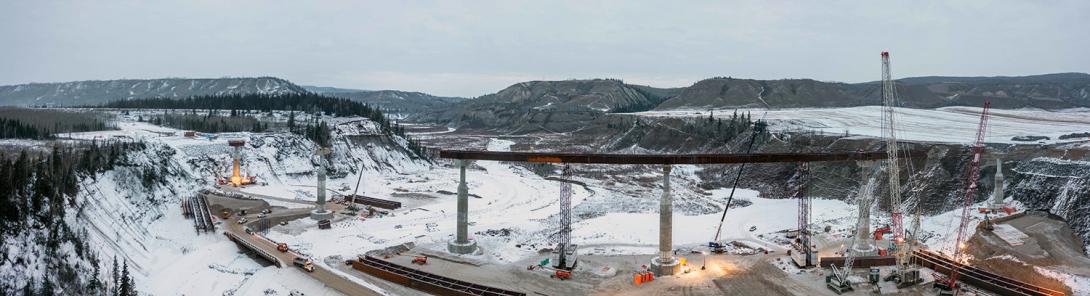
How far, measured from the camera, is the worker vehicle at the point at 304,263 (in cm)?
4775

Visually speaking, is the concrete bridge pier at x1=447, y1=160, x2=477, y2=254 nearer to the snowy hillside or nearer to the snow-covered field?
the snow-covered field

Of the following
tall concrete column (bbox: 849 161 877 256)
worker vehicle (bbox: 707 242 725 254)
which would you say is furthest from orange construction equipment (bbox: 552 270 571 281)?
tall concrete column (bbox: 849 161 877 256)

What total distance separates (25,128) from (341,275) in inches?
2958

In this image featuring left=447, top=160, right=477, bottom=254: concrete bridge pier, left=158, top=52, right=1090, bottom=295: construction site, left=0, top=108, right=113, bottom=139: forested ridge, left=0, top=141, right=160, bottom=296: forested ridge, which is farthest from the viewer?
left=0, top=108, right=113, bottom=139: forested ridge

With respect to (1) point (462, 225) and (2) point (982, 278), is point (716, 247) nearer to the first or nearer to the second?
(2) point (982, 278)

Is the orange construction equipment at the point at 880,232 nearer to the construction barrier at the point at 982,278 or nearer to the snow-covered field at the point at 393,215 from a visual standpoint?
the snow-covered field at the point at 393,215

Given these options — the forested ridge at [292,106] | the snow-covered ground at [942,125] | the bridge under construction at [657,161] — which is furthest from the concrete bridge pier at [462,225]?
the forested ridge at [292,106]

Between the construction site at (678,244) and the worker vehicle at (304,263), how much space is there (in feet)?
0.48

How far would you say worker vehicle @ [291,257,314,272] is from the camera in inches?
1880

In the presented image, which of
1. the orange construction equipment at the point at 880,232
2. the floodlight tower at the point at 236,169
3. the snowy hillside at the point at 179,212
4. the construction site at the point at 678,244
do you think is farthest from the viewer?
the floodlight tower at the point at 236,169

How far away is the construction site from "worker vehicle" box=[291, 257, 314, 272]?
0.15 meters

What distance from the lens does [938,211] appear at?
67.9 meters

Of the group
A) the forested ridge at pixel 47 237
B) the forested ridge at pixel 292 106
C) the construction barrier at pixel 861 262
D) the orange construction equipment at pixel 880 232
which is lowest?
the construction barrier at pixel 861 262

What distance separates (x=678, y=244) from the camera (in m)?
58.9
